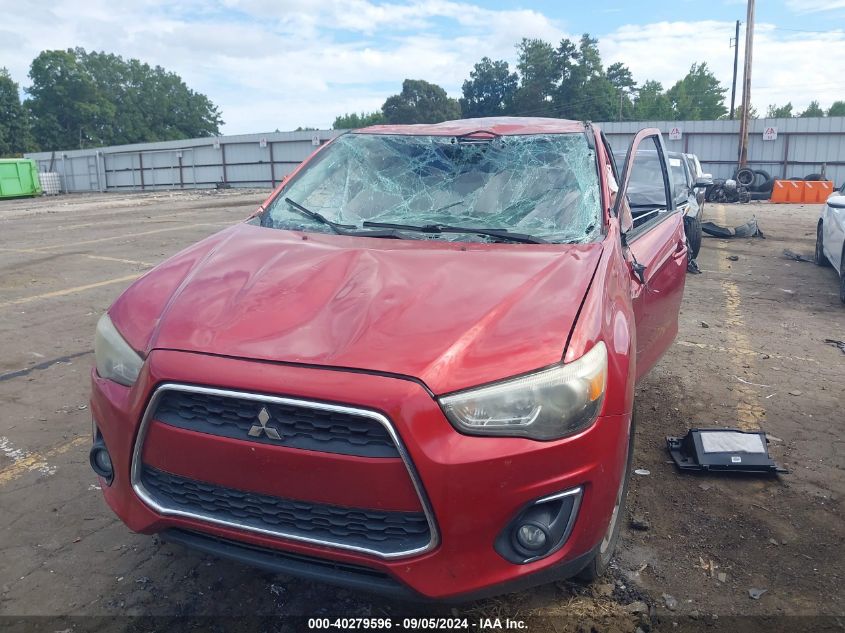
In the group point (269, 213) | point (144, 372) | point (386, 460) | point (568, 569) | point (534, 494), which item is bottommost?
point (568, 569)

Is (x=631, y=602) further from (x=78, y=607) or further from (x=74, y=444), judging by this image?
(x=74, y=444)

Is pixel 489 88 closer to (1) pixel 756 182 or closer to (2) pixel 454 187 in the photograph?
(1) pixel 756 182

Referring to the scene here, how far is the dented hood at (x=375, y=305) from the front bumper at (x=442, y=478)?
7 centimetres

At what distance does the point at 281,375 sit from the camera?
190 centimetres

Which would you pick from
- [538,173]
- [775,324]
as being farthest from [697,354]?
[538,173]

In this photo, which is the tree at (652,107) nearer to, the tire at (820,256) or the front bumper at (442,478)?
the tire at (820,256)

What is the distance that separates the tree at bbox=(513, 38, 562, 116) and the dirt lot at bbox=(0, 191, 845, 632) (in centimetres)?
6093

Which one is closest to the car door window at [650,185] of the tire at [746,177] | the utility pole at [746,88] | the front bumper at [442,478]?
the front bumper at [442,478]

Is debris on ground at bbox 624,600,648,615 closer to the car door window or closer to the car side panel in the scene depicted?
the car side panel

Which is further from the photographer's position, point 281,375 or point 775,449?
point 775,449

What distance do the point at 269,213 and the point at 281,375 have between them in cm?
165

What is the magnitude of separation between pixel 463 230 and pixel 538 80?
67.4 metres

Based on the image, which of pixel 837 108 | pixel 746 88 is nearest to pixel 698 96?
pixel 837 108

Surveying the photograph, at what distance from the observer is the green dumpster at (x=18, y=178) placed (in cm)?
3094
